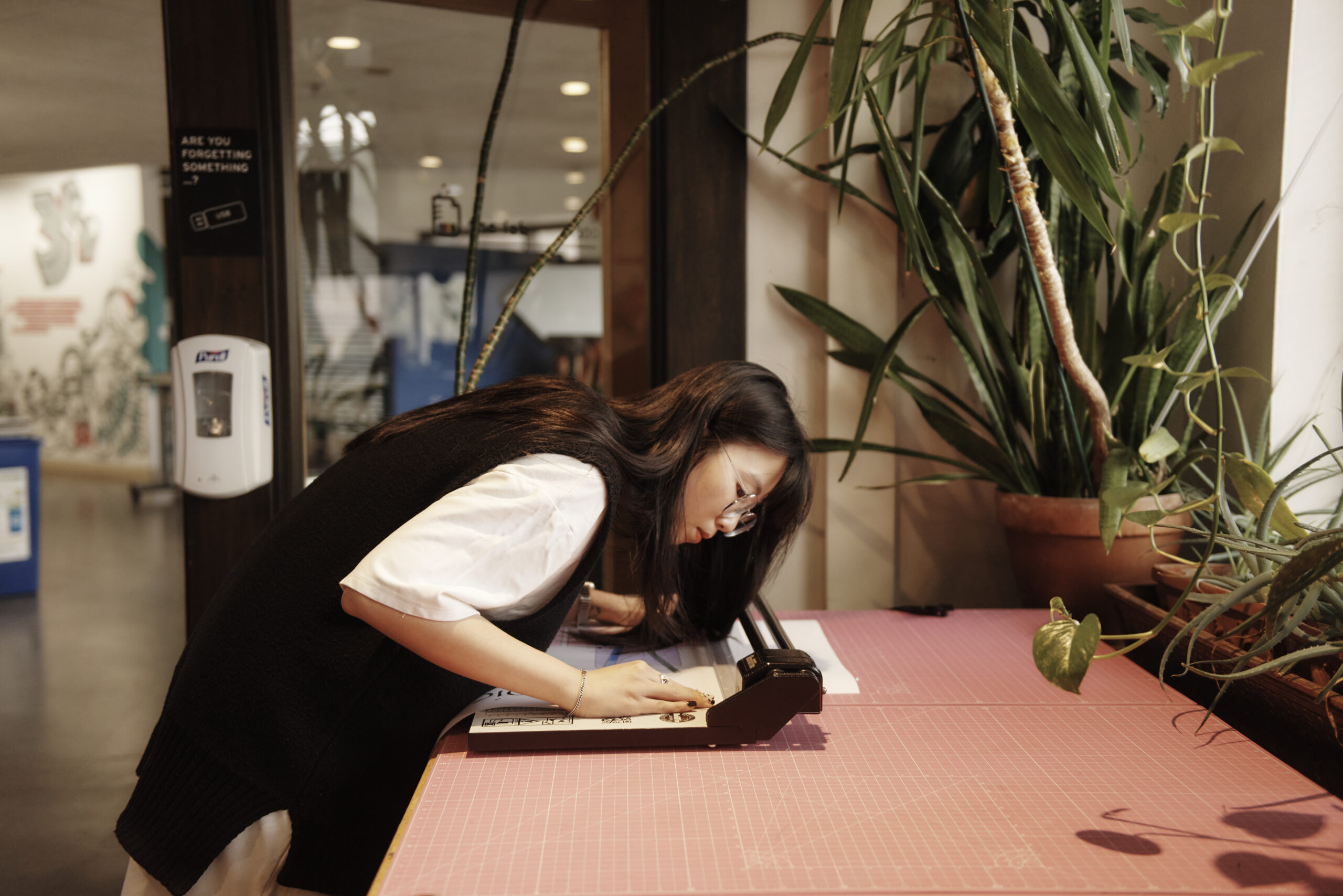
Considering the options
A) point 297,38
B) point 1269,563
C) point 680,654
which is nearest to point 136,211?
point 297,38

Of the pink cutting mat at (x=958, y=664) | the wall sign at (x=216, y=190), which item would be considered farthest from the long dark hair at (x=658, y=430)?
the wall sign at (x=216, y=190)

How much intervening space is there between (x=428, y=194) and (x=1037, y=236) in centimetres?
161

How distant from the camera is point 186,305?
2145 millimetres

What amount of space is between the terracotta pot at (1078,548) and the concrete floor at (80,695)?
6.82 feet

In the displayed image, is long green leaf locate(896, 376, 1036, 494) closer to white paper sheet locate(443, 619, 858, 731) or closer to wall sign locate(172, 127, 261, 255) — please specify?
white paper sheet locate(443, 619, 858, 731)

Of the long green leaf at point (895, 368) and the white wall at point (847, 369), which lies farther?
the white wall at point (847, 369)

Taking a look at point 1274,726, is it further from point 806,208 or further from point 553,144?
point 553,144

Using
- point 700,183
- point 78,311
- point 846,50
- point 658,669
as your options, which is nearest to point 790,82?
point 846,50

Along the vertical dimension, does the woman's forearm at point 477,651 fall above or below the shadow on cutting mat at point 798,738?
above

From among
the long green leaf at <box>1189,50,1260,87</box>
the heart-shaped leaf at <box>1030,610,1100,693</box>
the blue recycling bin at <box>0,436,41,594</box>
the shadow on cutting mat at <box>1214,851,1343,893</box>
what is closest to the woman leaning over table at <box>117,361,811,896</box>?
the heart-shaped leaf at <box>1030,610,1100,693</box>

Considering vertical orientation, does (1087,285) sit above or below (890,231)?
below

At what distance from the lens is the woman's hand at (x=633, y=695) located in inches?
42.8

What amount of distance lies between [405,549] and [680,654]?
0.57 metres

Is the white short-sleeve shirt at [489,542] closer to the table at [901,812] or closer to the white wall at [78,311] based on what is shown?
the table at [901,812]
